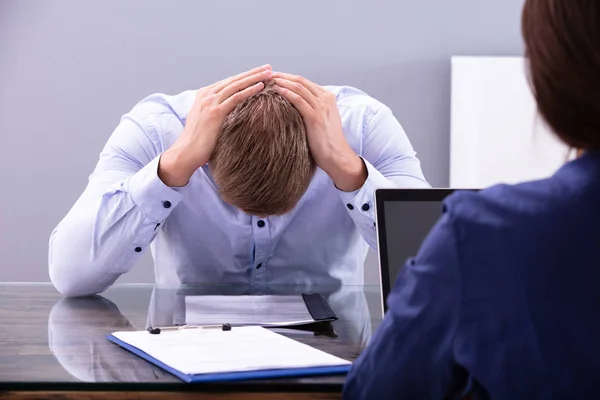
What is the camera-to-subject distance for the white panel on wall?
10.5 ft

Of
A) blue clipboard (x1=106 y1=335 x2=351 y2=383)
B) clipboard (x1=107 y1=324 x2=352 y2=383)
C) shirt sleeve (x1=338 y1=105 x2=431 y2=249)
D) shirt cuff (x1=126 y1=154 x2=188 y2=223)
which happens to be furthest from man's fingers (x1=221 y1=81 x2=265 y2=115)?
blue clipboard (x1=106 y1=335 x2=351 y2=383)

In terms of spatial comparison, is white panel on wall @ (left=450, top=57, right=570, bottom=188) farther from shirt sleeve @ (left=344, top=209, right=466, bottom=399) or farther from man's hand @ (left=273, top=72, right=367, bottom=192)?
shirt sleeve @ (left=344, top=209, right=466, bottom=399)

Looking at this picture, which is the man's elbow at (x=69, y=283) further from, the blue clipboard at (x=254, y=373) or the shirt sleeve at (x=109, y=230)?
the blue clipboard at (x=254, y=373)

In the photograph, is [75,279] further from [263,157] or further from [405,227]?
[405,227]

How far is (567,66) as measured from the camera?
0.64m

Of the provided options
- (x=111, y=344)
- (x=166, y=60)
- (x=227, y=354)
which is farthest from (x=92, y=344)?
(x=166, y=60)

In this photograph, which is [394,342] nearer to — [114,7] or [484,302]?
[484,302]

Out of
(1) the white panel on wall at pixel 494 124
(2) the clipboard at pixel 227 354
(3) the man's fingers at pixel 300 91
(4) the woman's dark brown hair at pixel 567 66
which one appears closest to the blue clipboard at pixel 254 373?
(2) the clipboard at pixel 227 354

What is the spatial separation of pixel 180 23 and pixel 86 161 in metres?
0.70

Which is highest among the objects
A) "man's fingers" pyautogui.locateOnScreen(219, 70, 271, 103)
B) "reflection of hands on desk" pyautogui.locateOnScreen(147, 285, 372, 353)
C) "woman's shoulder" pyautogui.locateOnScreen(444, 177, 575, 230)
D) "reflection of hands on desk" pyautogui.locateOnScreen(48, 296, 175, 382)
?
"man's fingers" pyautogui.locateOnScreen(219, 70, 271, 103)

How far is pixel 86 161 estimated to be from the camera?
333cm

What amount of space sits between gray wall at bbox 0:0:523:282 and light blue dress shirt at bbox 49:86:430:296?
1427mm

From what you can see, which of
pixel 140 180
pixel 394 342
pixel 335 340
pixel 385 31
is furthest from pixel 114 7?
pixel 394 342

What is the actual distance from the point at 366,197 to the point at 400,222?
1.28ft
